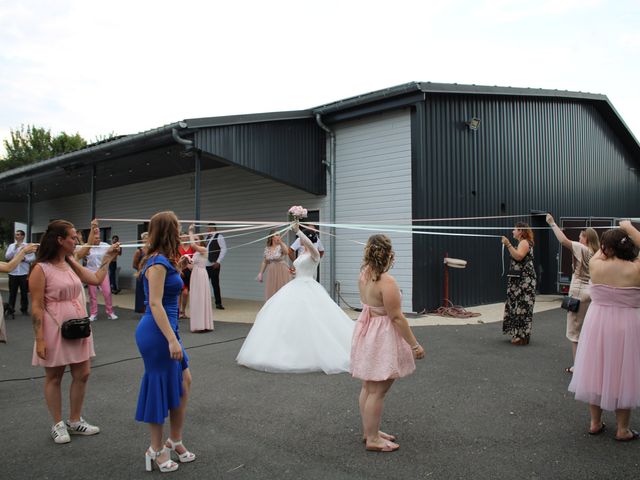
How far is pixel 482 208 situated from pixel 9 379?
1001 cm

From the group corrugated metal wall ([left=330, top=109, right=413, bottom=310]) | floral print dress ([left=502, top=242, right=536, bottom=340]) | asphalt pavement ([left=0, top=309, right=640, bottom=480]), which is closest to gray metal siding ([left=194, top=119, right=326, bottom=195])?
corrugated metal wall ([left=330, top=109, right=413, bottom=310])

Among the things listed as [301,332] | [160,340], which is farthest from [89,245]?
[301,332]

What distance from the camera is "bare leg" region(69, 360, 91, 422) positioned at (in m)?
3.93

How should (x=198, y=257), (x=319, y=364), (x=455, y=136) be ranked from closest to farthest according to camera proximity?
(x=319, y=364)
(x=198, y=257)
(x=455, y=136)

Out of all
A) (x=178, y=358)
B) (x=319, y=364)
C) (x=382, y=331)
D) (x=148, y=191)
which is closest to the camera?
(x=178, y=358)

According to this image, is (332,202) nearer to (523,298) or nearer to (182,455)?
(523,298)

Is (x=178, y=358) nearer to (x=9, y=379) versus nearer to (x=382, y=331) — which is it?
(x=382, y=331)

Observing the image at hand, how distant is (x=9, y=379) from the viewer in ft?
19.1

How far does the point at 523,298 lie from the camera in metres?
7.33

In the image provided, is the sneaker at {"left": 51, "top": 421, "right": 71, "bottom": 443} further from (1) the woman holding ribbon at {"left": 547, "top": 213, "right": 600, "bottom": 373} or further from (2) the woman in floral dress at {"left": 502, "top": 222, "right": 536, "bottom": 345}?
(2) the woman in floral dress at {"left": 502, "top": 222, "right": 536, "bottom": 345}

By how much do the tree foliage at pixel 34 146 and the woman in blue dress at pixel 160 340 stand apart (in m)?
41.1

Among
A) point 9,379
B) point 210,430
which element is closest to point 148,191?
point 9,379

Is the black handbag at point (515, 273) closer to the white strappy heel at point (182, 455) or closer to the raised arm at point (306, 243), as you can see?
the raised arm at point (306, 243)

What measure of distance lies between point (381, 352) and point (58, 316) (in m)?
2.51
